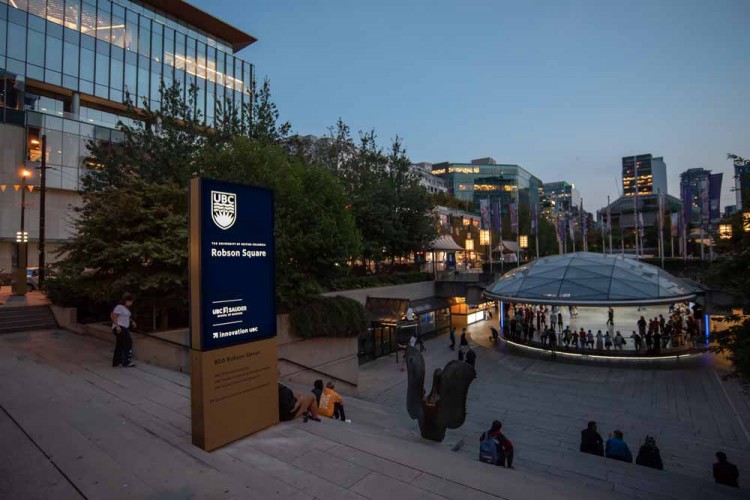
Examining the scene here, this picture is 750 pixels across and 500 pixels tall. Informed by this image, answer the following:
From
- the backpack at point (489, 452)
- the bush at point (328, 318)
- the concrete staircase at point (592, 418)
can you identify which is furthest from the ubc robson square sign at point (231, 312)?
the bush at point (328, 318)

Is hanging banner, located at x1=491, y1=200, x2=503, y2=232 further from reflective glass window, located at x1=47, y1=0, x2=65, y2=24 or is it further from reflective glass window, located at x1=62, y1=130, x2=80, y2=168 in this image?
reflective glass window, located at x1=47, y1=0, x2=65, y2=24

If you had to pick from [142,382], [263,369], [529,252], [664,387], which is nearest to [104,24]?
[142,382]

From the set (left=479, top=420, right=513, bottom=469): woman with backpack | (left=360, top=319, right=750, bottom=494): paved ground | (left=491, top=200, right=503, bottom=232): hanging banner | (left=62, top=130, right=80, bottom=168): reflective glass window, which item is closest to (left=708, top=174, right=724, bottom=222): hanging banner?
(left=360, top=319, right=750, bottom=494): paved ground

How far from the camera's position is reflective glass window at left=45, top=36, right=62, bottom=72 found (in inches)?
1416

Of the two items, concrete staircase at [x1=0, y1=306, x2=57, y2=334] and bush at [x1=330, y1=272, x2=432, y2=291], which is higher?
bush at [x1=330, y1=272, x2=432, y2=291]

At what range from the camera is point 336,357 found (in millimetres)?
17469

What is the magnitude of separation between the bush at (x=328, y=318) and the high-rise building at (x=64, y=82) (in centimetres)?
1716

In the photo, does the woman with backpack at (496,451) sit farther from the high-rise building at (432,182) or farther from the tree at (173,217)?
the high-rise building at (432,182)

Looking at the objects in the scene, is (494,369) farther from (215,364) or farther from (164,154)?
(164,154)

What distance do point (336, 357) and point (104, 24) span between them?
42.9 metres

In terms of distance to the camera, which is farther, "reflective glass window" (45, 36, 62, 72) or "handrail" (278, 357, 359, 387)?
"reflective glass window" (45, 36, 62, 72)

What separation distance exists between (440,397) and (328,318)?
29.5ft

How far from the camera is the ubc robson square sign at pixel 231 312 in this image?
228 inches

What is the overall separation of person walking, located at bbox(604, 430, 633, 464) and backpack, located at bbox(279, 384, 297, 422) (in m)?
7.85
